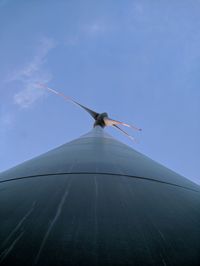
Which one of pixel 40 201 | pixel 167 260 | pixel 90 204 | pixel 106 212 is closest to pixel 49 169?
pixel 40 201

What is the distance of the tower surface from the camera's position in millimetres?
1919

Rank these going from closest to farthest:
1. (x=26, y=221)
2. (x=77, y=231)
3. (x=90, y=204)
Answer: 1. (x=77, y=231)
2. (x=26, y=221)
3. (x=90, y=204)

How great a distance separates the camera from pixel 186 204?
3.30 meters

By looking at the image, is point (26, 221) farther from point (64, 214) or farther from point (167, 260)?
point (167, 260)

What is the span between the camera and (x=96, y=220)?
7.98 feet

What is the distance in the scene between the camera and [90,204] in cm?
282

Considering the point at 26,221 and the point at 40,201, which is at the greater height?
the point at 40,201

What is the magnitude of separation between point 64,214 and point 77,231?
14.3 inches

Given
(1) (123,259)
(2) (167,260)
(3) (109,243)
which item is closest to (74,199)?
(3) (109,243)

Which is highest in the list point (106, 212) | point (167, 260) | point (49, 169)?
point (49, 169)

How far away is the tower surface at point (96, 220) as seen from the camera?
6.30 ft

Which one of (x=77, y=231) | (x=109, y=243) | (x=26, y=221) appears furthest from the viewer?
(x=26, y=221)

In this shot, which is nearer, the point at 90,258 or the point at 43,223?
the point at 90,258

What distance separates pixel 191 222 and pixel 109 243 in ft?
3.93
